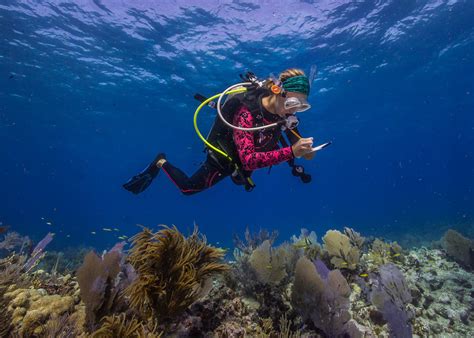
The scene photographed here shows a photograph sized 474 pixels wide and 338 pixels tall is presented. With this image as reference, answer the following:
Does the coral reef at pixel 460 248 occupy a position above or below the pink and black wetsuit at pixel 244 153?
below

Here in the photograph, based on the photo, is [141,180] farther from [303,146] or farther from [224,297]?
[303,146]

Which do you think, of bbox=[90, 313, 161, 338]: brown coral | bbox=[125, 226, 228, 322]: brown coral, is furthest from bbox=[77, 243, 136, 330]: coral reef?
bbox=[90, 313, 161, 338]: brown coral

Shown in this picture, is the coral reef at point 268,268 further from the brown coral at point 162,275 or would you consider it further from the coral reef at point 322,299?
the brown coral at point 162,275

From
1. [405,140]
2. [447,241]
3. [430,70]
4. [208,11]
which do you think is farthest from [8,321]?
[405,140]

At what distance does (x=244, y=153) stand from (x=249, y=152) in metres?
0.08

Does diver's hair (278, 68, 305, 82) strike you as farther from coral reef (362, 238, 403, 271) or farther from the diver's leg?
coral reef (362, 238, 403, 271)

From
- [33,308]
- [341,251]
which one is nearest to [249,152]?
[341,251]

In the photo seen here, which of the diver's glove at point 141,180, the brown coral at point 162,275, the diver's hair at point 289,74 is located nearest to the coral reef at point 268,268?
the brown coral at point 162,275

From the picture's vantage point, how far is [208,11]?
53.5ft

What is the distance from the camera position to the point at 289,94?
452cm

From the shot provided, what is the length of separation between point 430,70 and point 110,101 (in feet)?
105

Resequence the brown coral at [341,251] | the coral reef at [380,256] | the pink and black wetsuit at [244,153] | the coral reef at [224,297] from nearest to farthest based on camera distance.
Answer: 1. the coral reef at [224,297]
2. the pink and black wetsuit at [244,153]
3. the brown coral at [341,251]
4. the coral reef at [380,256]

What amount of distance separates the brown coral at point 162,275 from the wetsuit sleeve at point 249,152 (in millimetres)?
1780

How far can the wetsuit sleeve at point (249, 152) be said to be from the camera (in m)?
4.20
